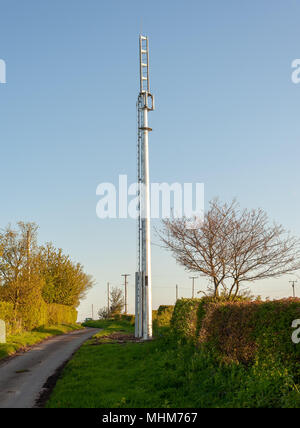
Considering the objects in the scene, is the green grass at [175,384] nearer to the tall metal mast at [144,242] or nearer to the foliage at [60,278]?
the tall metal mast at [144,242]

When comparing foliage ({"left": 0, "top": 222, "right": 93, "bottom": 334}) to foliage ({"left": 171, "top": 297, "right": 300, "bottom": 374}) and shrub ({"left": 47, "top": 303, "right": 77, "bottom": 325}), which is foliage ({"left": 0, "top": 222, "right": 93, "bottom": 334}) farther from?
foliage ({"left": 171, "top": 297, "right": 300, "bottom": 374})

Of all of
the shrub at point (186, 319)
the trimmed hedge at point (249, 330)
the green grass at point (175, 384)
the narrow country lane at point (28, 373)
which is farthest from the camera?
the shrub at point (186, 319)

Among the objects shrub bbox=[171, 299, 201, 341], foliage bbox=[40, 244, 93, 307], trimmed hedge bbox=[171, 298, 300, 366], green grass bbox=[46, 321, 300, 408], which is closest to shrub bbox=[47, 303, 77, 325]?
foliage bbox=[40, 244, 93, 307]

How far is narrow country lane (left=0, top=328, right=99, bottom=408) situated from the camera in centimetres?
1166

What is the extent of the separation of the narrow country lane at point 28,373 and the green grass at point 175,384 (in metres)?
0.83

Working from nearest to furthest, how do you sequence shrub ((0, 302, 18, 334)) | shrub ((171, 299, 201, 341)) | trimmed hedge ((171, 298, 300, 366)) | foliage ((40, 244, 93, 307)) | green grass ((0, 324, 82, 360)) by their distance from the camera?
1. trimmed hedge ((171, 298, 300, 366))
2. shrub ((171, 299, 201, 341))
3. green grass ((0, 324, 82, 360))
4. shrub ((0, 302, 18, 334))
5. foliage ((40, 244, 93, 307))

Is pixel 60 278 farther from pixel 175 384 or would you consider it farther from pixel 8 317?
pixel 175 384

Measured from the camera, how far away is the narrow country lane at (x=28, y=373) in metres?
11.7

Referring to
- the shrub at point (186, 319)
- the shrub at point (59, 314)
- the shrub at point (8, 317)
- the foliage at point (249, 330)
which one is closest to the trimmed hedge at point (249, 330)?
the foliage at point (249, 330)

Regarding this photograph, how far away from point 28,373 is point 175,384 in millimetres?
7076

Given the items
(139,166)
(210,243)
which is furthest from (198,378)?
(139,166)

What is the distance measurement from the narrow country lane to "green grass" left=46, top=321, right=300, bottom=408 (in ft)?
2.73

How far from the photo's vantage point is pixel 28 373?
624 inches
